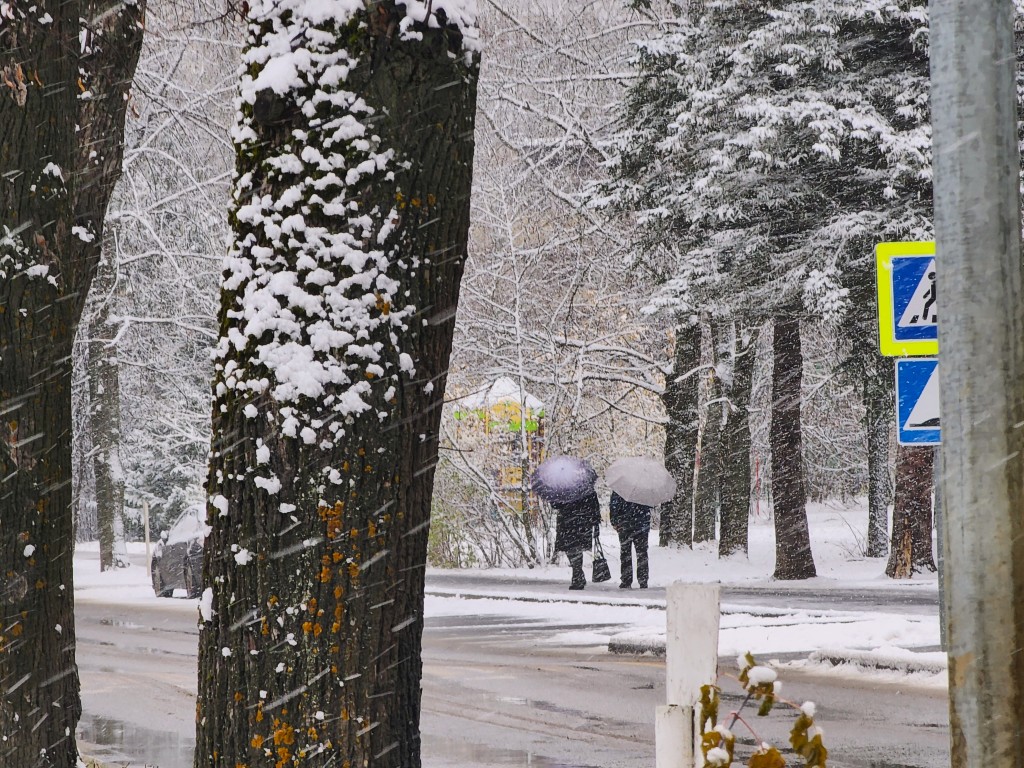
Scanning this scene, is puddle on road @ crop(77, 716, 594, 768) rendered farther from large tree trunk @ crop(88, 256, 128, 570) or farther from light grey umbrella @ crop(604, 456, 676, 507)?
large tree trunk @ crop(88, 256, 128, 570)

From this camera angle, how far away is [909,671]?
1156 cm

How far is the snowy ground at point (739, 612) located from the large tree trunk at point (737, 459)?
0.51 m

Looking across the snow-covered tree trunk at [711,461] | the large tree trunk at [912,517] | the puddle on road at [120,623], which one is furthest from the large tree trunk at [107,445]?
the large tree trunk at [912,517]

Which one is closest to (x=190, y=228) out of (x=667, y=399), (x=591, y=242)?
(x=591, y=242)

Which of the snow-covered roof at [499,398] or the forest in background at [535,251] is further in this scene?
the snow-covered roof at [499,398]

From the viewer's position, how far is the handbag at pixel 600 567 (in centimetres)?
2236

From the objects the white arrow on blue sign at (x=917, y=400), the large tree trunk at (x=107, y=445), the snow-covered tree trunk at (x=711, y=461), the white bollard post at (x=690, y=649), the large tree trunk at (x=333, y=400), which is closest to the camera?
the large tree trunk at (x=333, y=400)

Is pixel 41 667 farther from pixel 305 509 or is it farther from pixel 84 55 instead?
pixel 305 509

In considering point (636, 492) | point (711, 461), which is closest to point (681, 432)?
point (711, 461)

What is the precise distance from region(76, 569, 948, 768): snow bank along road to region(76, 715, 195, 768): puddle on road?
1cm

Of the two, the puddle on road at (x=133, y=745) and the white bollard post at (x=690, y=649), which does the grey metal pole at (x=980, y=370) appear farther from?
the puddle on road at (x=133, y=745)

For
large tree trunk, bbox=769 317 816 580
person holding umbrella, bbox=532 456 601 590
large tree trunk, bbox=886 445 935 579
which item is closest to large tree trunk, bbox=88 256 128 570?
person holding umbrella, bbox=532 456 601 590

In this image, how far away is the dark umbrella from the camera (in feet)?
66.4

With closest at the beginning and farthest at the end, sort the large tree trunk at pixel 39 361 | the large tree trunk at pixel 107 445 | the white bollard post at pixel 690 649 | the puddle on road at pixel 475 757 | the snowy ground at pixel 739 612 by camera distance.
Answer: the white bollard post at pixel 690 649 → the large tree trunk at pixel 39 361 → the puddle on road at pixel 475 757 → the snowy ground at pixel 739 612 → the large tree trunk at pixel 107 445
